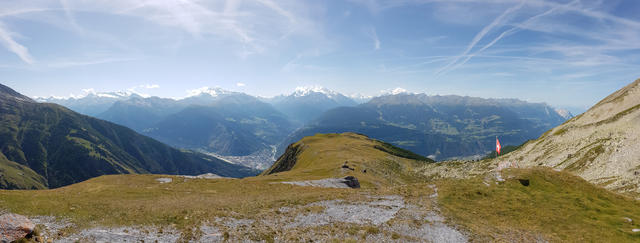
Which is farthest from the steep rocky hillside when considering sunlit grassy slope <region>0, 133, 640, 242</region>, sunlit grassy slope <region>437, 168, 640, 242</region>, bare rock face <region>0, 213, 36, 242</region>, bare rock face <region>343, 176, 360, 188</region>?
bare rock face <region>0, 213, 36, 242</region>

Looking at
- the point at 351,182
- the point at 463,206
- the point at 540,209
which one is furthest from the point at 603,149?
the point at 463,206

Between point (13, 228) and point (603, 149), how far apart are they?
118364 mm

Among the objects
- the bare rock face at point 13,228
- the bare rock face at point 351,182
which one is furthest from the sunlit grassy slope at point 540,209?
the bare rock face at point 13,228

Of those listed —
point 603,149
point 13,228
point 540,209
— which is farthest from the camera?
point 603,149

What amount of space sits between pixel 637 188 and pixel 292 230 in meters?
68.4

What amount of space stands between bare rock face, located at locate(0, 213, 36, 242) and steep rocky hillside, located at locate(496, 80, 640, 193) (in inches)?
2953

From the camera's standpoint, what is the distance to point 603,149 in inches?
3041

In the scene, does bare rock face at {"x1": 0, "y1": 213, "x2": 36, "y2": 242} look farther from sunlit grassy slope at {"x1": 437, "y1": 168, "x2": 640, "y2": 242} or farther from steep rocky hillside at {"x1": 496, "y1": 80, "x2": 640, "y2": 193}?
steep rocky hillside at {"x1": 496, "y1": 80, "x2": 640, "y2": 193}

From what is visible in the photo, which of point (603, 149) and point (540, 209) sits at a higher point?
point (603, 149)

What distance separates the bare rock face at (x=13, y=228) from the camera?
59.4 feet

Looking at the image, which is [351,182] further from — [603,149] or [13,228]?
[603,149]

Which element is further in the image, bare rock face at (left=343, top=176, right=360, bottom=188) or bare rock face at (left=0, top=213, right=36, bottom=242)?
bare rock face at (left=343, top=176, right=360, bottom=188)

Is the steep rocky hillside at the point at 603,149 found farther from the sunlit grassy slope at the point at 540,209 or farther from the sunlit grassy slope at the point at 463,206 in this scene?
the sunlit grassy slope at the point at 463,206

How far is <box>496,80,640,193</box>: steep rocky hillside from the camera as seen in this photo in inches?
2443
